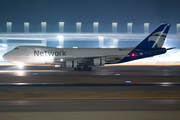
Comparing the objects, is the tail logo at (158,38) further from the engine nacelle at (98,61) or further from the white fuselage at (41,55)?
the engine nacelle at (98,61)

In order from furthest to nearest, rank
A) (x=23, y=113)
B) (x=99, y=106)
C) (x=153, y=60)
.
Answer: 1. (x=153, y=60)
2. (x=99, y=106)
3. (x=23, y=113)

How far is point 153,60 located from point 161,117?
53791mm

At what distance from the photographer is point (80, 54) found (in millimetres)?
32844

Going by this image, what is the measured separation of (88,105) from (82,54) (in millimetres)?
24184

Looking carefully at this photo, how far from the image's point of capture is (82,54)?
32906mm

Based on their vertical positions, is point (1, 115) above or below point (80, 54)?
below

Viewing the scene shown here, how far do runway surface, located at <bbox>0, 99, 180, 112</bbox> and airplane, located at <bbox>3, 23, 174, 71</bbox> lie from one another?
20087 millimetres

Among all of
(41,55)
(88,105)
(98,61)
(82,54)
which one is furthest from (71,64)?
(88,105)

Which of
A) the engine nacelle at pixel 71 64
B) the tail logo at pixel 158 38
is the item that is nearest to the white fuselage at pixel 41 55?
the engine nacelle at pixel 71 64

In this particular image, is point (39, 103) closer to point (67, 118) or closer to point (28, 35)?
point (67, 118)

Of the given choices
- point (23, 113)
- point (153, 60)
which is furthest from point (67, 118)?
point (153, 60)

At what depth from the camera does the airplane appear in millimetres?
30789

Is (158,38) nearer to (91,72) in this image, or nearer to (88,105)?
(91,72)

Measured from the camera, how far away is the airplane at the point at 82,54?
30789 mm
